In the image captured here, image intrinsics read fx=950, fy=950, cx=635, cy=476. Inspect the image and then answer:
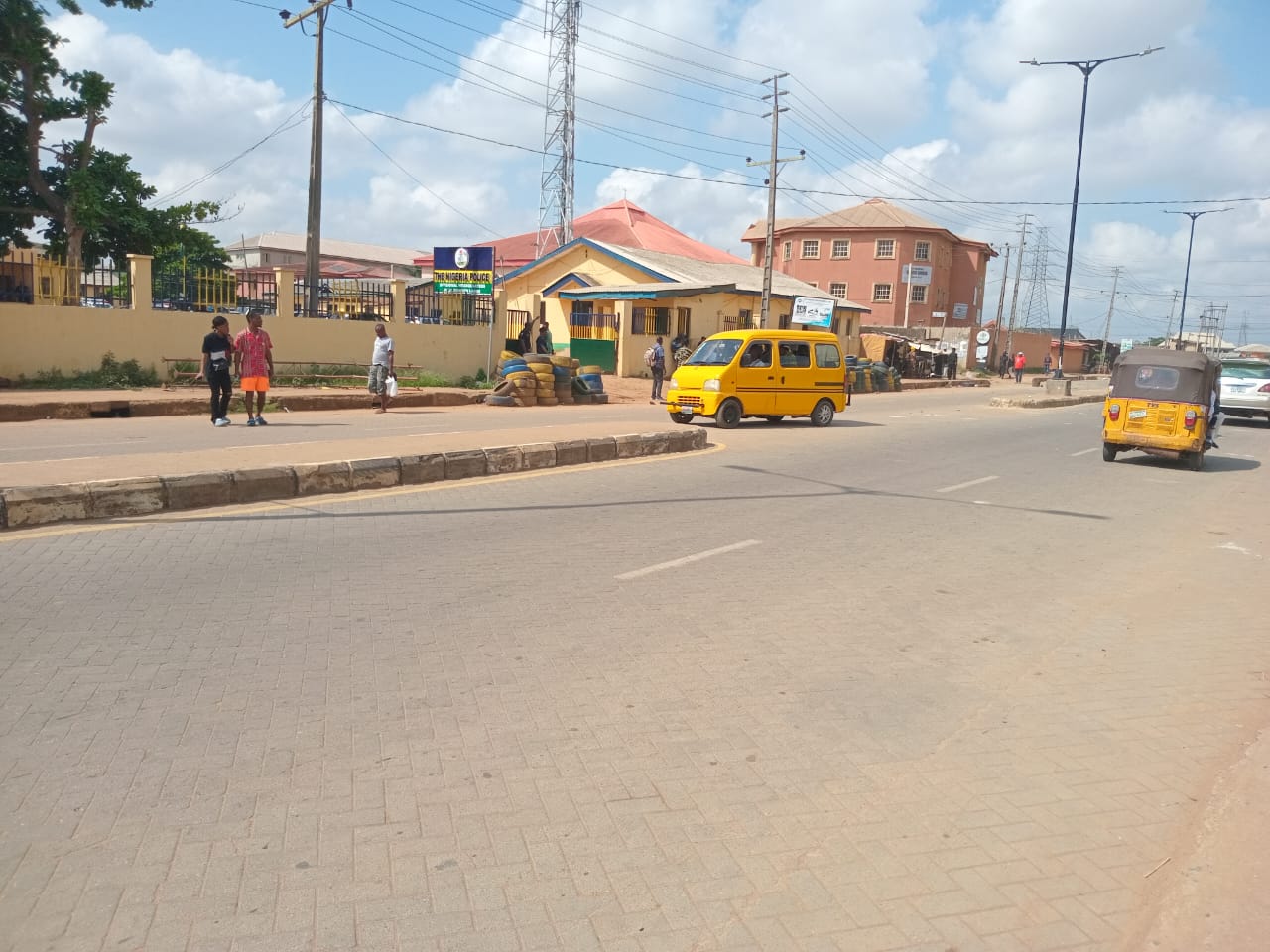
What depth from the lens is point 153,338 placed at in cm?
2030

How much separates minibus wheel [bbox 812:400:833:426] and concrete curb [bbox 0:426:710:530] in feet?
23.7

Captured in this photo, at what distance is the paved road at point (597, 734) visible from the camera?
3.01 m

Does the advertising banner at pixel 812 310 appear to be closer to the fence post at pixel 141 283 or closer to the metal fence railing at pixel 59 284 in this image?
the fence post at pixel 141 283

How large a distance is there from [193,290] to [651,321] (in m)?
16.9

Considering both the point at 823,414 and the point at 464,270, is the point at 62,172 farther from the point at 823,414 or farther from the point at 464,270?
the point at 823,414

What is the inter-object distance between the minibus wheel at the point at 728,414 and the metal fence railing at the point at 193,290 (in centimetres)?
1179

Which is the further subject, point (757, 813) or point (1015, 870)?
point (757, 813)

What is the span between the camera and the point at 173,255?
101 feet

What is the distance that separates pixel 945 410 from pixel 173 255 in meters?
24.7

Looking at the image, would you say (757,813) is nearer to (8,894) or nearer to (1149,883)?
(1149,883)

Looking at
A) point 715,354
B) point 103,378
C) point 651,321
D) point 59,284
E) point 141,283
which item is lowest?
point 103,378

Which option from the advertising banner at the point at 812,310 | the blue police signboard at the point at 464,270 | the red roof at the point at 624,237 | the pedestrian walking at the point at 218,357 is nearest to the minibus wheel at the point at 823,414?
the blue police signboard at the point at 464,270

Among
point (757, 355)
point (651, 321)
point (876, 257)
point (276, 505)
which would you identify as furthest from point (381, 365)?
point (876, 257)

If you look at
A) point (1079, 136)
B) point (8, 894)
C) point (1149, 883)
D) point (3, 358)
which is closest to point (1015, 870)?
point (1149, 883)
